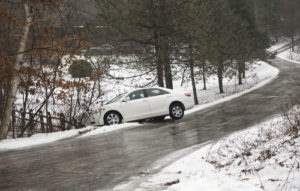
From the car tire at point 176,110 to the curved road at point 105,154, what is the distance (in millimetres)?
789

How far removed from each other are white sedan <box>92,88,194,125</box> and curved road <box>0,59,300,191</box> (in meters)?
1.02

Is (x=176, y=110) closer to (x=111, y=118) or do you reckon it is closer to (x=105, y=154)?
(x=111, y=118)

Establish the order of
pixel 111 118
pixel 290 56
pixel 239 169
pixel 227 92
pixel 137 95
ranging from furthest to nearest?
pixel 290 56, pixel 227 92, pixel 137 95, pixel 111 118, pixel 239 169

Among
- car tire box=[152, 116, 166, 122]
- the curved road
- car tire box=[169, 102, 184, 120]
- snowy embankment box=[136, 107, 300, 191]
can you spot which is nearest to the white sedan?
car tire box=[169, 102, 184, 120]

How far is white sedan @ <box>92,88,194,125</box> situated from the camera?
75.8 ft

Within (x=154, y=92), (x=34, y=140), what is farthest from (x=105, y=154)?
(x=154, y=92)

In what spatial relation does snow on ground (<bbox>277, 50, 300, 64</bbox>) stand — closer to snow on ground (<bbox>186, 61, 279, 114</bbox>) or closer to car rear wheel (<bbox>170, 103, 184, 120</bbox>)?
snow on ground (<bbox>186, 61, 279, 114</bbox>)

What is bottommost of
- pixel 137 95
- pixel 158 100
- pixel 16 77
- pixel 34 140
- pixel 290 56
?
pixel 34 140

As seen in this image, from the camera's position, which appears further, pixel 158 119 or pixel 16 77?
pixel 158 119

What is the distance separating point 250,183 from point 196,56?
958 inches

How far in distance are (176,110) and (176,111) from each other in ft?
0.15

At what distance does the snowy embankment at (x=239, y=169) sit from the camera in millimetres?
9055

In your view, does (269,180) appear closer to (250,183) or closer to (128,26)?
(250,183)

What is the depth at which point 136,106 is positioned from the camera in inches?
919
